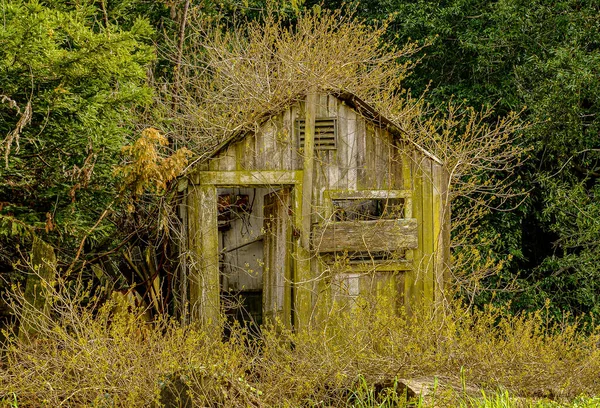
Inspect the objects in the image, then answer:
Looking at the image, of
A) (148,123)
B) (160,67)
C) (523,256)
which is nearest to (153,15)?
(160,67)

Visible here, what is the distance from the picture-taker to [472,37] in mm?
16281

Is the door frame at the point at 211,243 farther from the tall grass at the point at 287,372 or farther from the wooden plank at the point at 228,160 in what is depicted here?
the tall grass at the point at 287,372

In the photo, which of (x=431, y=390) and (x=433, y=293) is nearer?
(x=431, y=390)

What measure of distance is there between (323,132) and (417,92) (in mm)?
7700

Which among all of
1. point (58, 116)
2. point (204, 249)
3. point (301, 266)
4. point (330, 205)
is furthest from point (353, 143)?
point (58, 116)

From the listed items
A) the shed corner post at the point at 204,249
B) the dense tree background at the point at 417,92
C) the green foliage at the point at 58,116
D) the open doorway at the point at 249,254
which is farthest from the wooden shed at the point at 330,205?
the green foliage at the point at 58,116

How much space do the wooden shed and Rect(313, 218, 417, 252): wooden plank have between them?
1 centimetres

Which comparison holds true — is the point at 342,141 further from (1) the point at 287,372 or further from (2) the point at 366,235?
(1) the point at 287,372

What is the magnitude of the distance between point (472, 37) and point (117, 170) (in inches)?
405

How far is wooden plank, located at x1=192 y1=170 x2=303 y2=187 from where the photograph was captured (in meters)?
9.31

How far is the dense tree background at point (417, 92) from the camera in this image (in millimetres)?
8047

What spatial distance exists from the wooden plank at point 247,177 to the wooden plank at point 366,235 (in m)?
0.73

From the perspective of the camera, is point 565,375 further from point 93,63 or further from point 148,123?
point 148,123

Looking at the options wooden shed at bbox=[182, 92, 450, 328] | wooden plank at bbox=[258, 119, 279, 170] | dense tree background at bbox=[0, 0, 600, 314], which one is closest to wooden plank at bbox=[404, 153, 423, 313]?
wooden shed at bbox=[182, 92, 450, 328]
